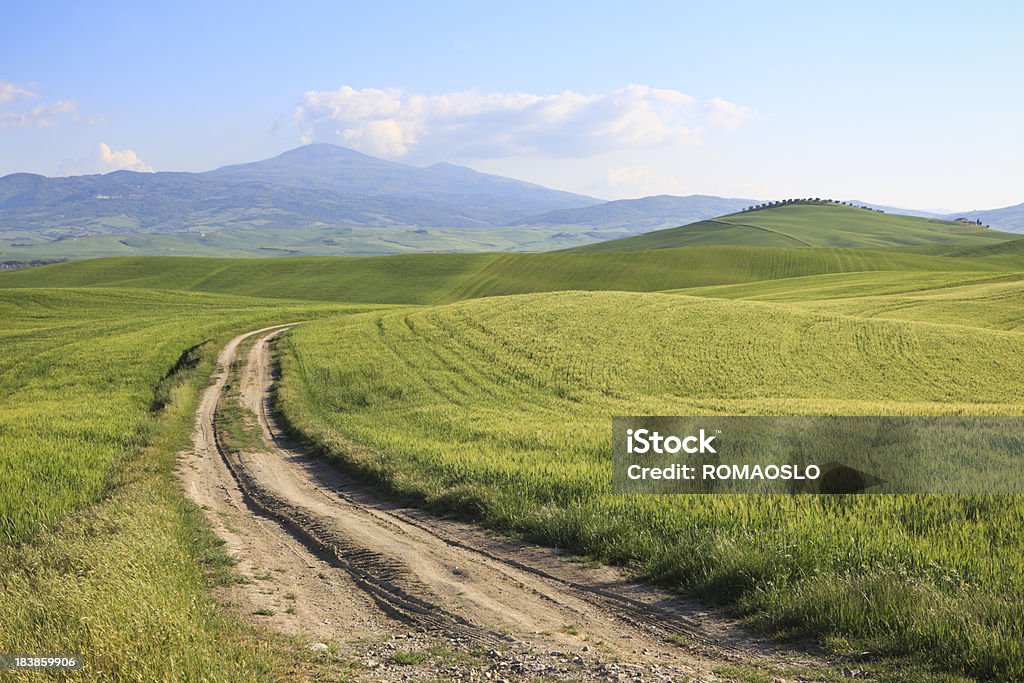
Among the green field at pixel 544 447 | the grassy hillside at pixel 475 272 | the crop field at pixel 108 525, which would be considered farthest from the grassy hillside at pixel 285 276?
the crop field at pixel 108 525

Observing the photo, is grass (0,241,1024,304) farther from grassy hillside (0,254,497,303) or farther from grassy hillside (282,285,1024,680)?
grassy hillside (282,285,1024,680)

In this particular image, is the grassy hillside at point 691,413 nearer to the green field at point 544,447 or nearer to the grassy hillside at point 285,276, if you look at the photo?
the green field at point 544,447

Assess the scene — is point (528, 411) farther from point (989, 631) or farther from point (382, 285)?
point (382, 285)

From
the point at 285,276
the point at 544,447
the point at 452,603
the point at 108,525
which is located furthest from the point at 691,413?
the point at 285,276

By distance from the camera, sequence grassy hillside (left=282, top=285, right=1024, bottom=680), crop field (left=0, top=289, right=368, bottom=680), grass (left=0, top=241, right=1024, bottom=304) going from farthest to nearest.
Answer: grass (left=0, top=241, right=1024, bottom=304), grassy hillside (left=282, top=285, right=1024, bottom=680), crop field (left=0, top=289, right=368, bottom=680)

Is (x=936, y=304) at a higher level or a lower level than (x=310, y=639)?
higher

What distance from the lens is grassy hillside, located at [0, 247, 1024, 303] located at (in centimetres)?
10756

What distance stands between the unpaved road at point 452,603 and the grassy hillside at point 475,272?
88.8m

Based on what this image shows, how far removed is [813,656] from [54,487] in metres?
15.3

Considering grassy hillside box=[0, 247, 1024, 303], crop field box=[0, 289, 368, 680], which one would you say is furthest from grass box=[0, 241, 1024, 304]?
crop field box=[0, 289, 368, 680]

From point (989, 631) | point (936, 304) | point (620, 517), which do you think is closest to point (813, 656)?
point (989, 631)

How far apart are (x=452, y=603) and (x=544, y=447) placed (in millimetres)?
8956

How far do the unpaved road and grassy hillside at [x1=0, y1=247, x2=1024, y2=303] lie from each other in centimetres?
8882

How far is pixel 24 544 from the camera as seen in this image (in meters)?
11.5
